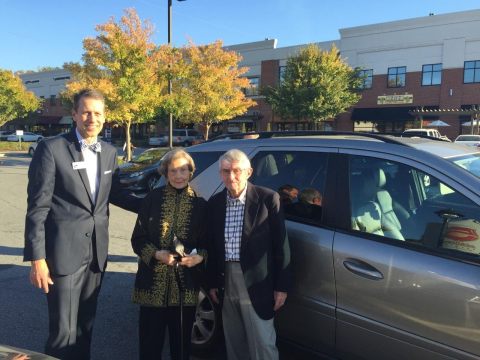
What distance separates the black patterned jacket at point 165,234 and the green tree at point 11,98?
146 ft

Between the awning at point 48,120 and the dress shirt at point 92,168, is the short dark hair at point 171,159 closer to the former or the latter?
the dress shirt at point 92,168

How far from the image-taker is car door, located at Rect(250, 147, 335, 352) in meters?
2.62

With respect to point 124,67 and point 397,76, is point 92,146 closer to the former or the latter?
point 124,67

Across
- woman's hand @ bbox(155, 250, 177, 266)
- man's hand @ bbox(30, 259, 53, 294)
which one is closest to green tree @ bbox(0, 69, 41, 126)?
man's hand @ bbox(30, 259, 53, 294)

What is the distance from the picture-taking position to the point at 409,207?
105 inches

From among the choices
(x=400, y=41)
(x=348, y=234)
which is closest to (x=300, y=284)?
(x=348, y=234)

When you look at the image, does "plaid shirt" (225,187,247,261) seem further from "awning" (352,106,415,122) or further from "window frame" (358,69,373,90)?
"window frame" (358,69,373,90)

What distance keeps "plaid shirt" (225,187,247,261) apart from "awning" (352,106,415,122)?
1361 inches

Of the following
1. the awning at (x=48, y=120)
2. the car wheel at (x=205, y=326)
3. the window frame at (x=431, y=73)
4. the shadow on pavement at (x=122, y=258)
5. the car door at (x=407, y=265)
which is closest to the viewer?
the car door at (x=407, y=265)

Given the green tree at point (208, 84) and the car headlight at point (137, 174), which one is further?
the green tree at point (208, 84)

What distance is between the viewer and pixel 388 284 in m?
2.32

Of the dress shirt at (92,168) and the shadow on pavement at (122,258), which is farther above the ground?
the dress shirt at (92,168)

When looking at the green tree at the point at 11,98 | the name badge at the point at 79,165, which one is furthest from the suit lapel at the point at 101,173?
the green tree at the point at 11,98

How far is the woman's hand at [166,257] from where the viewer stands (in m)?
2.54
